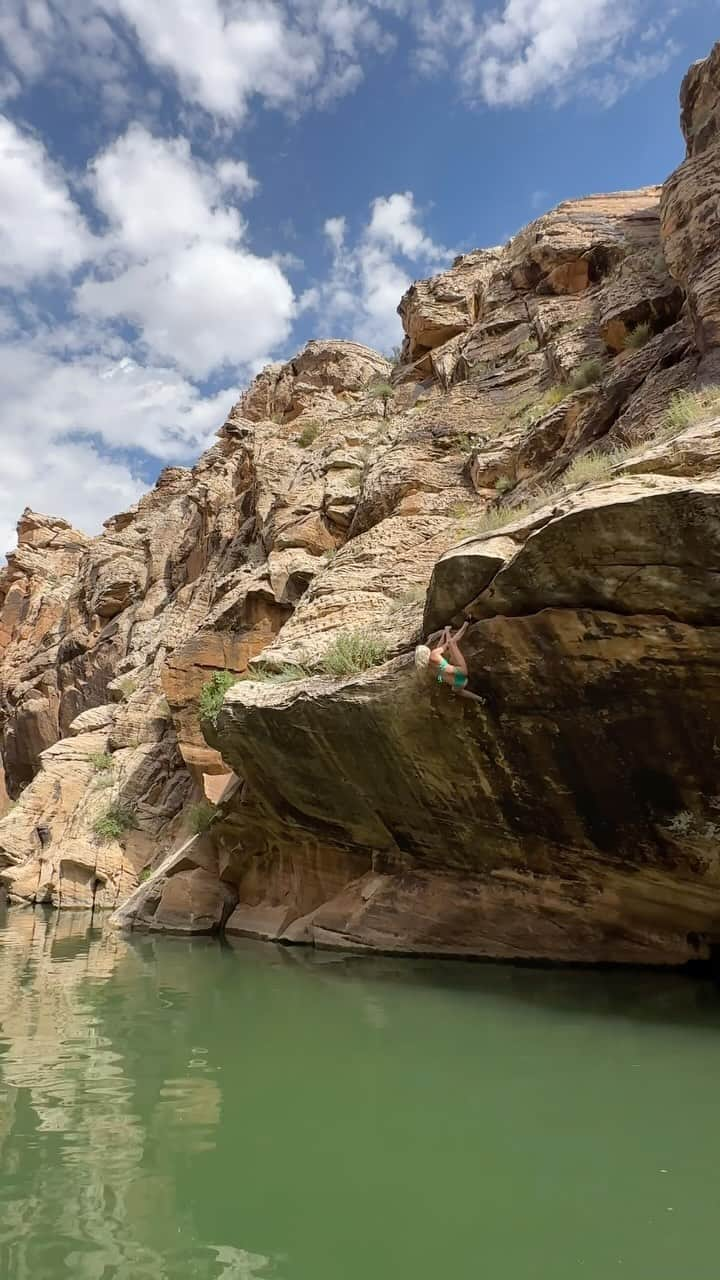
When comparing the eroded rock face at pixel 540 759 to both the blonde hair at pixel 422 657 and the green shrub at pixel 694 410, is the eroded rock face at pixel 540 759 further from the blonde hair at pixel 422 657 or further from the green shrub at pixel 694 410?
the green shrub at pixel 694 410

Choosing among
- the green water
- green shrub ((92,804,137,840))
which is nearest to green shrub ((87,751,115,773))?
green shrub ((92,804,137,840))

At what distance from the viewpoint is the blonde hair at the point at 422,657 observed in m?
8.35

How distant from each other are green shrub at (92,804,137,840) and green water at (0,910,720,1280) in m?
11.6

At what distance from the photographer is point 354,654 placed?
995 cm

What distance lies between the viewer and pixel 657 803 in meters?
7.79

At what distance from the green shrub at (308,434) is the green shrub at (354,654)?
49.1 feet

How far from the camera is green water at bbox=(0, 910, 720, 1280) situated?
319 cm

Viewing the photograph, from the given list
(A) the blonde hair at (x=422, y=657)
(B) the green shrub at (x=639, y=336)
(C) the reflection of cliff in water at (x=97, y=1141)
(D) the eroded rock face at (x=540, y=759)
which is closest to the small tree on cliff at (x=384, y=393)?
(B) the green shrub at (x=639, y=336)

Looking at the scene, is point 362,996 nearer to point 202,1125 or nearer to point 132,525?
point 202,1125

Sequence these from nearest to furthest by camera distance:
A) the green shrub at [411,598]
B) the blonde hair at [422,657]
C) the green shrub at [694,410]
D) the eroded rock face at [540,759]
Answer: the eroded rock face at [540,759] → the green shrub at [694,410] → the blonde hair at [422,657] → the green shrub at [411,598]

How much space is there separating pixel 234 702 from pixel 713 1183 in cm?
846

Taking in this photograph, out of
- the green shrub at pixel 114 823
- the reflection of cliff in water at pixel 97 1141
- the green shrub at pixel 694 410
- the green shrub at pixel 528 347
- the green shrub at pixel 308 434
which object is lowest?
the reflection of cliff in water at pixel 97 1141

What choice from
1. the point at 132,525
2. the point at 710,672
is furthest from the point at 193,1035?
the point at 132,525

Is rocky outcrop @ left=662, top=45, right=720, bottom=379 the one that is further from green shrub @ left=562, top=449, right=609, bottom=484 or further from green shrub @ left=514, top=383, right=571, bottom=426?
green shrub @ left=514, top=383, right=571, bottom=426
